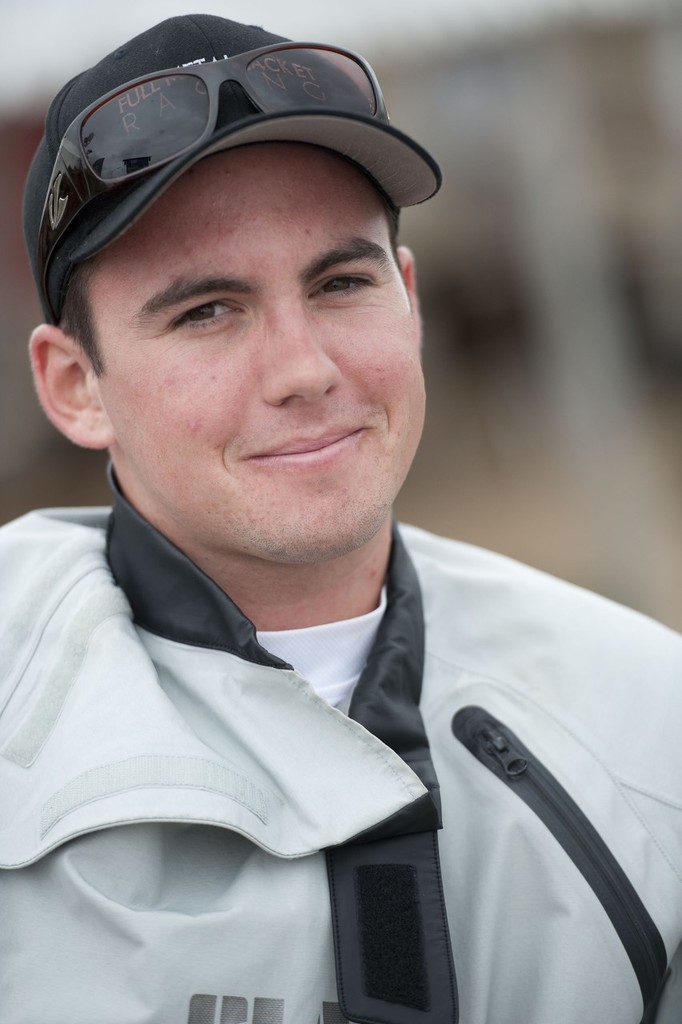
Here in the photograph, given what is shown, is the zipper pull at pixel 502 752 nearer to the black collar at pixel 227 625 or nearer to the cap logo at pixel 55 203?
the black collar at pixel 227 625

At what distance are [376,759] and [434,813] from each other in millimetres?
121

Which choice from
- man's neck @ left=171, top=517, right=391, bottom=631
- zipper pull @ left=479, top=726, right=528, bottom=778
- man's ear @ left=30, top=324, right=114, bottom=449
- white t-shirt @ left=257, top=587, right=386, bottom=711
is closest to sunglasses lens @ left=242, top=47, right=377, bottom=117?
man's ear @ left=30, top=324, right=114, bottom=449

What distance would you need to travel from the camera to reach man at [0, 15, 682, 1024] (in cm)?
150

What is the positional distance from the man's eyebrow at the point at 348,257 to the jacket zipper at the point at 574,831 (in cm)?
80

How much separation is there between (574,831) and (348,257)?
1011mm

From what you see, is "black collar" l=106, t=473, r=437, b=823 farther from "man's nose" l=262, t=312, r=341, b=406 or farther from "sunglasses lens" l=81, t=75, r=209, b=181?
"sunglasses lens" l=81, t=75, r=209, b=181

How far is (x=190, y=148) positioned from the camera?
1540 millimetres

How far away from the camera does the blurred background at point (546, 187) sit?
4305 mm

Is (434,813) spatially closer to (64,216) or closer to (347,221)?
(347,221)

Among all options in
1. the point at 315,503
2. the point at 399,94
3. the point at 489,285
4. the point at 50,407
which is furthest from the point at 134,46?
the point at 489,285

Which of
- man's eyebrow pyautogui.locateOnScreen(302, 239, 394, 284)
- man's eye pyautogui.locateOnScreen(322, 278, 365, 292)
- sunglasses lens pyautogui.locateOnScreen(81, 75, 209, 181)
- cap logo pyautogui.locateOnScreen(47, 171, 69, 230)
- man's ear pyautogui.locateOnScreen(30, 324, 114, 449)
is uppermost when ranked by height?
sunglasses lens pyautogui.locateOnScreen(81, 75, 209, 181)

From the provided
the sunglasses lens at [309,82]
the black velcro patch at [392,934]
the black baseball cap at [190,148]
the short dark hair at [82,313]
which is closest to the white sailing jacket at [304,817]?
the black velcro patch at [392,934]

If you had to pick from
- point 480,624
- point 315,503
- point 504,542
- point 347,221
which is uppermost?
point 347,221

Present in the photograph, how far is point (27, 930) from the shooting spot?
147 cm
